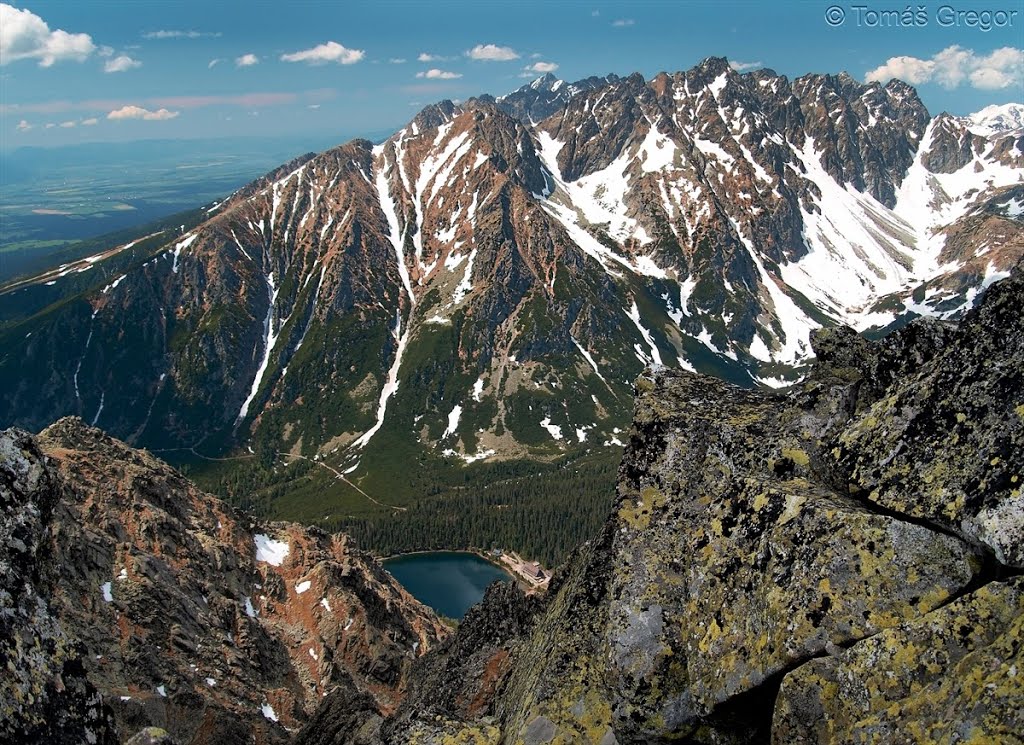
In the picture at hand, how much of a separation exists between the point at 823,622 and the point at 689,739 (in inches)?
159

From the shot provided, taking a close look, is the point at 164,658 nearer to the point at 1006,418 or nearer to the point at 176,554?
the point at 176,554

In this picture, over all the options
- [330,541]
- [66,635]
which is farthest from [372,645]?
[66,635]

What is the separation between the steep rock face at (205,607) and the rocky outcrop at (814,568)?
33246 millimetres

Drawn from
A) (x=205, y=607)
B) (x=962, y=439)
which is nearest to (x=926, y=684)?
(x=962, y=439)

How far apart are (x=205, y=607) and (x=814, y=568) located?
2666 inches

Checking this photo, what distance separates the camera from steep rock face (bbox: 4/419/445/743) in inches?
1982

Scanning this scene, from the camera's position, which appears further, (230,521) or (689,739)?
(230,521)

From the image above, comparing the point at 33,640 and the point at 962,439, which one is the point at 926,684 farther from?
the point at 33,640

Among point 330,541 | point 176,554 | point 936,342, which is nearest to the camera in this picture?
point 936,342

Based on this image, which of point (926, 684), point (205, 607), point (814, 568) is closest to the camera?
point (926, 684)

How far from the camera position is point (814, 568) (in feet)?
40.4

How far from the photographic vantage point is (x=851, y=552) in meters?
12.1

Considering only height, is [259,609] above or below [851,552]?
below

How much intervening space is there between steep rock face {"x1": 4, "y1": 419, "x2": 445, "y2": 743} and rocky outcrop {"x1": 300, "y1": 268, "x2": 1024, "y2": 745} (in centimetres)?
3325
